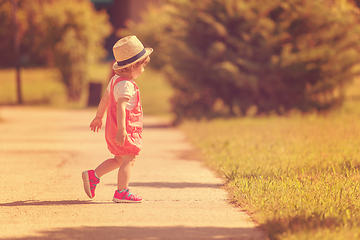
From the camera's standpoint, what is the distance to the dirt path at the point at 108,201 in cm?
426

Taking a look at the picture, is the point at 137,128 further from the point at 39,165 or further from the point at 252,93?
the point at 252,93

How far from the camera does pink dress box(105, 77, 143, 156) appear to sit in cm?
532

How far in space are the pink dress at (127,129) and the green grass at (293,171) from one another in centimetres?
115

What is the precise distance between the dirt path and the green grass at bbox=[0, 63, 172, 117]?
14.0 m

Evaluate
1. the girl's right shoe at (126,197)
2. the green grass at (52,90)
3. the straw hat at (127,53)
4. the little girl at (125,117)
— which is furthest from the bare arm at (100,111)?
the green grass at (52,90)

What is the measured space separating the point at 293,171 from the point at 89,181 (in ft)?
8.43

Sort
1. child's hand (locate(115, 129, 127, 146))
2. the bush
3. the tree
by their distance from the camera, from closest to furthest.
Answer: child's hand (locate(115, 129, 127, 146)), the bush, the tree

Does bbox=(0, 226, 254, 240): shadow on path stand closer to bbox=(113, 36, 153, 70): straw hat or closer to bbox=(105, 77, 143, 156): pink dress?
bbox=(105, 77, 143, 156): pink dress

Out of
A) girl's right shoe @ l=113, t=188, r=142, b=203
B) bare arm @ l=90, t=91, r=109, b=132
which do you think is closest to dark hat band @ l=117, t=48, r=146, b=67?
bare arm @ l=90, t=91, r=109, b=132

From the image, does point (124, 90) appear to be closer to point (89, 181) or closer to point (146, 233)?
point (89, 181)

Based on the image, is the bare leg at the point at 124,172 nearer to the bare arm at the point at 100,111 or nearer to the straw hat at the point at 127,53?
the bare arm at the point at 100,111

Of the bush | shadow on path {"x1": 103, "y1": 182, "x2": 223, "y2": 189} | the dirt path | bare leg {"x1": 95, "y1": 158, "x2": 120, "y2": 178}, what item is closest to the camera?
the dirt path

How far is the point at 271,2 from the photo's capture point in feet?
46.4

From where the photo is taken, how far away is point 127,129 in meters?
5.32
